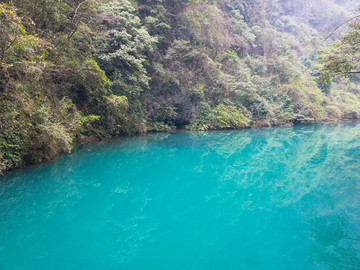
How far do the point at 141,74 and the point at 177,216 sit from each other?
9.17 m

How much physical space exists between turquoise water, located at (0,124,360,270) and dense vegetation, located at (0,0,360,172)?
1.28 m

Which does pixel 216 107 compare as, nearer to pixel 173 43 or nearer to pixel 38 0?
pixel 173 43

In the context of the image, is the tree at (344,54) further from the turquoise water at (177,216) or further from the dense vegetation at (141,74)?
the turquoise water at (177,216)

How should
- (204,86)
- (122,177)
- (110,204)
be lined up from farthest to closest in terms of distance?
(204,86) < (122,177) < (110,204)

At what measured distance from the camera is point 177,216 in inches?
140

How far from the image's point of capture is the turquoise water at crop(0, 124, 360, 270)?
8.46ft

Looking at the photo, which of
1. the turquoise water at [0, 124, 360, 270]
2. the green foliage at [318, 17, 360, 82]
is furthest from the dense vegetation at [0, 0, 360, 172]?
the turquoise water at [0, 124, 360, 270]

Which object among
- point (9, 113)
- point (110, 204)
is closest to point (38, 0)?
point (9, 113)

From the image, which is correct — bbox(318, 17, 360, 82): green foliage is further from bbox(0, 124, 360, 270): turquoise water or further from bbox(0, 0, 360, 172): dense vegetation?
bbox(0, 124, 360, 270): turquoise water

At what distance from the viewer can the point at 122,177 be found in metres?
5.53

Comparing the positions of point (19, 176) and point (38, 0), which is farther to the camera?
point (38, 0)

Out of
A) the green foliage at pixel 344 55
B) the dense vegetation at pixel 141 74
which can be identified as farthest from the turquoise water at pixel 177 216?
the green foliage at pixel 344 55

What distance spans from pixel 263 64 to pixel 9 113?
20.0 m

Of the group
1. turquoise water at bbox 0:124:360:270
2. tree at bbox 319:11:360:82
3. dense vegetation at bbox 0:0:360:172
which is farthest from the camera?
tree at bbox 319:11:360:82
